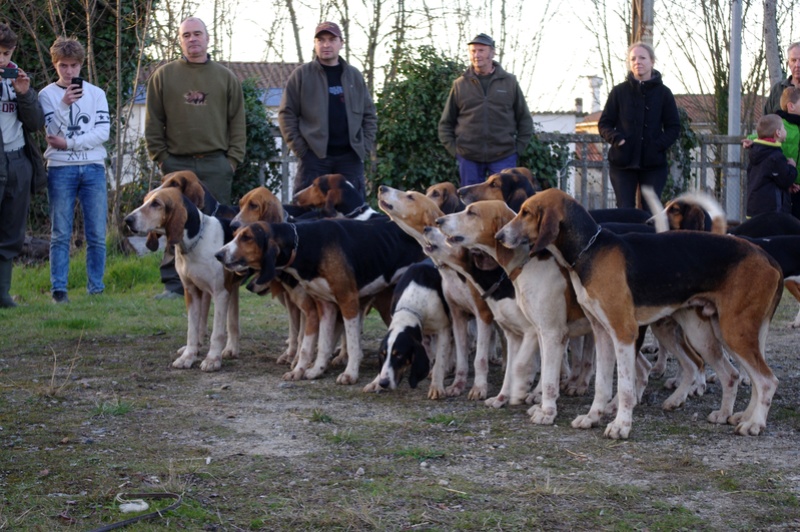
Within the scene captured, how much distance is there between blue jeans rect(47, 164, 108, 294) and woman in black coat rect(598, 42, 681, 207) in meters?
5.19

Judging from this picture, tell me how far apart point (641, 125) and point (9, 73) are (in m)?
5.96

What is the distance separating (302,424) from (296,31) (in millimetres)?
12525

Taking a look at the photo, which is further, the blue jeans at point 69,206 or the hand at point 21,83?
the blue jeans at point 69,206

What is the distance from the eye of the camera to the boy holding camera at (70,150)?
1032 cm

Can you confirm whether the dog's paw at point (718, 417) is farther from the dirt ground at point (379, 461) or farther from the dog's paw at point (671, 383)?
the dog's paw at point (671, 383)

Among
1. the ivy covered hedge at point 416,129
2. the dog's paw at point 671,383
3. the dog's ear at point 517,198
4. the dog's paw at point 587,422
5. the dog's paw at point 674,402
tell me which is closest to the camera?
the dog's paw at point 587,422

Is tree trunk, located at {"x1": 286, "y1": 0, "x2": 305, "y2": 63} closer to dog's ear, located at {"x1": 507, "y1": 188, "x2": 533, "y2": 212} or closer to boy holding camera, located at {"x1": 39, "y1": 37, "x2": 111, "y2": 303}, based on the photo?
boy holding camera, located at {"x1": 39, "y1": 37, "x2": 111, "y2": 303}

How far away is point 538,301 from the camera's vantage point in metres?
5.97

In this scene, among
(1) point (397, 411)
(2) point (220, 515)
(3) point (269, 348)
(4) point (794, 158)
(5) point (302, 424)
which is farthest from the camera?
(4) point (794, 158)

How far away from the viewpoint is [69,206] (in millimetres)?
10547

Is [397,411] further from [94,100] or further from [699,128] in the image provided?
[699,128]

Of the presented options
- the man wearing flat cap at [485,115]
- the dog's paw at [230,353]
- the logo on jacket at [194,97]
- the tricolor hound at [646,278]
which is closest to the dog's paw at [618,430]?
the tricolor hound at [646,278]

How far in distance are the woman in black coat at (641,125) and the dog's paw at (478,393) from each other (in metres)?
3.90

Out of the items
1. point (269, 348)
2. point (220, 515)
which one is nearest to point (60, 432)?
point (220, 515)
